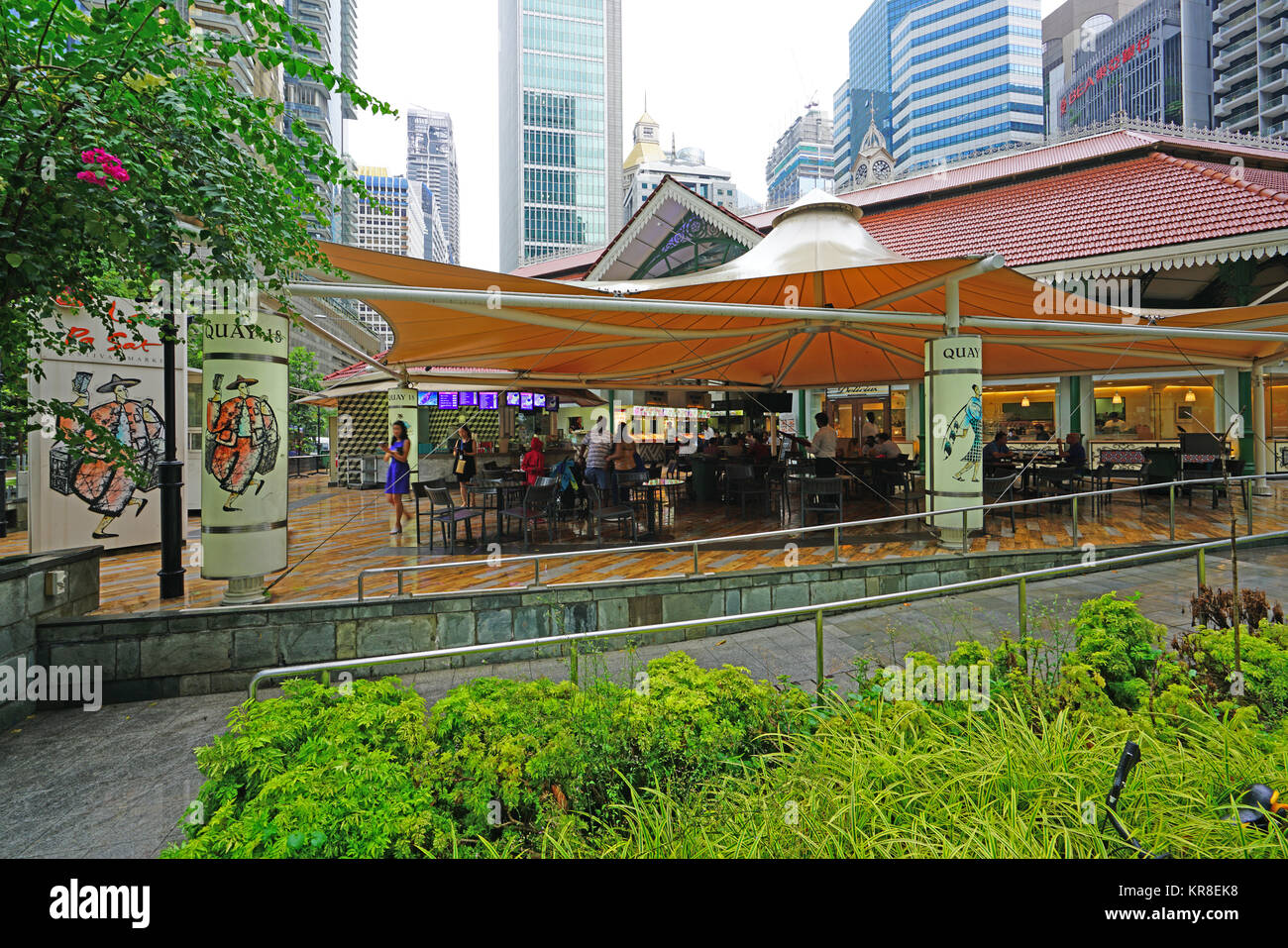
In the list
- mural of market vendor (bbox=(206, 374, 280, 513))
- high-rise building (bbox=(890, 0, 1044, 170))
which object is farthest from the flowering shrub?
high-rise building (bbox=(890, 0, 1044, 170))

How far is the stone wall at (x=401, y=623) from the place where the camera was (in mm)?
5191

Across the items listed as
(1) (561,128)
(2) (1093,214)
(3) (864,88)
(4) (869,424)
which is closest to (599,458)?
(2) (1093,214)

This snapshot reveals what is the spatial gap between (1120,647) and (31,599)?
297 inches

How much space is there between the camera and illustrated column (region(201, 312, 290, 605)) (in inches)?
218

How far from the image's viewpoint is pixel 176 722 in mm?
4766

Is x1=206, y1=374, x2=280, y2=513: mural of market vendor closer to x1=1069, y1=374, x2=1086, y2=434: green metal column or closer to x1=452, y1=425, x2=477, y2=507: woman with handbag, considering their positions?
x1=452, y1=425, x2=477, y2=507: woman with handbag

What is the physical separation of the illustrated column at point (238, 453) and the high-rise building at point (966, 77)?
107 meters

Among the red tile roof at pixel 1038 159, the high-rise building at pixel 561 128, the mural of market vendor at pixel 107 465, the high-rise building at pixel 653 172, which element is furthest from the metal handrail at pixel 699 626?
the high-rise building at pixel 561 128

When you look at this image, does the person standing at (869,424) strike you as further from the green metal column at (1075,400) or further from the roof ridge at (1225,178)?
the roof ridge at (1225,178)
